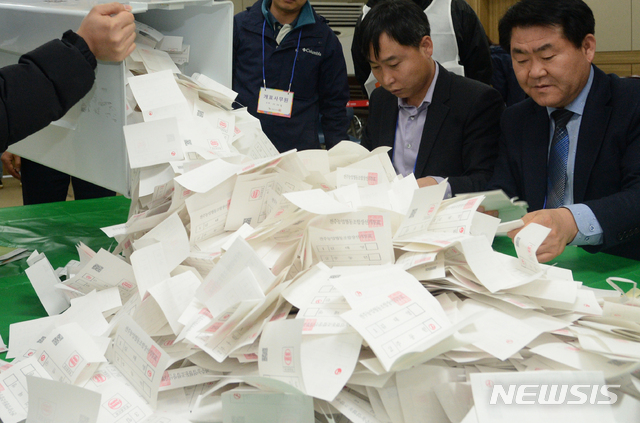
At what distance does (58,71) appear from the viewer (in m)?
1.09

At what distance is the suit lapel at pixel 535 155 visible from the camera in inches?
57.0

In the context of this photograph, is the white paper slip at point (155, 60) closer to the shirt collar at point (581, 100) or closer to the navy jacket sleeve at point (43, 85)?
the navy jacket sleeve at point (43, 85)

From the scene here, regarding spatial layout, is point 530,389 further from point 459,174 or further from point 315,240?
point 459,174

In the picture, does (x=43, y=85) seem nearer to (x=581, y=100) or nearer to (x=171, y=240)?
(x=171, y=240)

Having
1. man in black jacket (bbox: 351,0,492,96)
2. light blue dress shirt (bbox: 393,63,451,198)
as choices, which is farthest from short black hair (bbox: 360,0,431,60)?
man in black jacket (bbox: 351,0,492,96)

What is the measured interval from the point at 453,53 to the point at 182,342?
6.84ft

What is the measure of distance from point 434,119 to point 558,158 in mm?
473

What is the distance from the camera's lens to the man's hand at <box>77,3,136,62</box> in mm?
1128

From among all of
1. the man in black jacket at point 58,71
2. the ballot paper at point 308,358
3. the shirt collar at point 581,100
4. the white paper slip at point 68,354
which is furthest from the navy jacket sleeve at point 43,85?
the shirt collar at point 581,100

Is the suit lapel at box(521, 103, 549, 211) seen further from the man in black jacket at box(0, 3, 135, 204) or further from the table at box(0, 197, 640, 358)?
the man in black jacket at box(0, 3, 135, 204)

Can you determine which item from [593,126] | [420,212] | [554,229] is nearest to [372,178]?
[420,212]

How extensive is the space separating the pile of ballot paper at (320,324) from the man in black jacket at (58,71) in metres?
0.30

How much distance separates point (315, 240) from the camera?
868 mm

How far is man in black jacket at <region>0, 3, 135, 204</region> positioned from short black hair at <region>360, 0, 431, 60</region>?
2.76 feet
